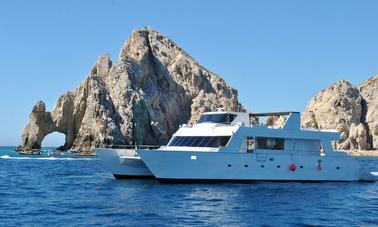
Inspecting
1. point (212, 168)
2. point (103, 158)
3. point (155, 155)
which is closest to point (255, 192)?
point (212, 168)

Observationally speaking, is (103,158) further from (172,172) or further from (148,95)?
(148,95)

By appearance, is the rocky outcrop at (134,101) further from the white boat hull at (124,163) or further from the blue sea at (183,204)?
the blue sea at (183,204)

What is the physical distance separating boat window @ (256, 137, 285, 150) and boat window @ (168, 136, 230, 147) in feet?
7.37

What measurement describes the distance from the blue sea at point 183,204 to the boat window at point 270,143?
90.1 inches

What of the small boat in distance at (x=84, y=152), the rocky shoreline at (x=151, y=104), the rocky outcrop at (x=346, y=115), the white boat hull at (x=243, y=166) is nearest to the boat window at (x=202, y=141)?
the white boat hull at (x=243, y=166)

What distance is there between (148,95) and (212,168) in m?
84.8

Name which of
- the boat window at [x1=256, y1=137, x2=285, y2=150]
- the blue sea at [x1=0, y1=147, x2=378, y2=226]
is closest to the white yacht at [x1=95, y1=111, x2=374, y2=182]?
the boat window at [x1=256, y1=137, x2=285, y2=150]

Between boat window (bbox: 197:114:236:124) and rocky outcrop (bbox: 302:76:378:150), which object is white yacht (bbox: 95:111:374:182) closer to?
boat window (bbox: 197:114:236:124)

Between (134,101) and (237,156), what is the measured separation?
7683 cm

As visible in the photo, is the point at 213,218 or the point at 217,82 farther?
the point at 217,82

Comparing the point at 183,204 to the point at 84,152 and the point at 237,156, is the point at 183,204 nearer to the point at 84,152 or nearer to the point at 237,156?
the point at 237,156

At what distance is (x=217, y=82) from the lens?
13438 centimetres

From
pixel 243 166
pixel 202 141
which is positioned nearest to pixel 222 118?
pixel 202 141

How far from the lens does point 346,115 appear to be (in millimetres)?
143625
